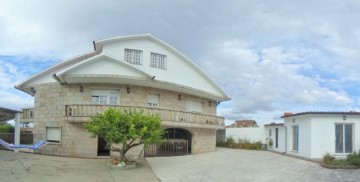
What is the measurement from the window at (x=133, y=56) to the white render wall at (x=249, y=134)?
1163 cm

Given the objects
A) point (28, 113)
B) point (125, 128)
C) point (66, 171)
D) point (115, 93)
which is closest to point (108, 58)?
point (115, 93)

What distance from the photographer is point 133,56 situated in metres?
24.2

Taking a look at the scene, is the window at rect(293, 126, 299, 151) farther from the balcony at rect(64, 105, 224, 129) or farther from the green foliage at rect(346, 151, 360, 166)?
the balcony at rect(64, 105, 224, 129)

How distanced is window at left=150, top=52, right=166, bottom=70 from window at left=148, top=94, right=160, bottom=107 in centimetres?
211

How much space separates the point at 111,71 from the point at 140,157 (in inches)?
210

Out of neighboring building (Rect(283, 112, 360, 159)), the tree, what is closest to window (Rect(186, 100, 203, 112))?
neighboring building (Rect(283, 112, 360, 159))

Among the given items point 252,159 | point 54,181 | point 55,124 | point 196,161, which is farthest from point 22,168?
point 252,159

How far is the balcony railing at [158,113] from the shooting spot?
20.6m

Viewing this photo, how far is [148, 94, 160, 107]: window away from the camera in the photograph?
23625 millimetres

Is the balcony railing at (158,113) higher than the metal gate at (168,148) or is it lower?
higher

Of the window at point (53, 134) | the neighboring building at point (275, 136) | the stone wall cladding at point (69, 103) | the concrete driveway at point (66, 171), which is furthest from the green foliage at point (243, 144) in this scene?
the window at point (53, 134)

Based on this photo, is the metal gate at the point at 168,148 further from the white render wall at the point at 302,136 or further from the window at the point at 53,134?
the white render wall at the point at 302,136

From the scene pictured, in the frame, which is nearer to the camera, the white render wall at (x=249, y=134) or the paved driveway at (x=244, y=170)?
the paved driveway at (x=244, y=170)

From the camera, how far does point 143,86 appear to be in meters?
22.9
